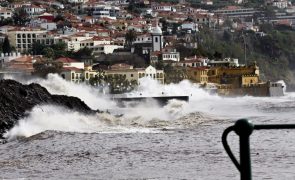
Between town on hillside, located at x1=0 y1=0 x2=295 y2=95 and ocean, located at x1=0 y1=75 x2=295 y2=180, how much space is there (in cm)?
4260

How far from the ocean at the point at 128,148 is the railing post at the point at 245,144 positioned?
11.3 meters

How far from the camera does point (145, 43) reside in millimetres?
115938

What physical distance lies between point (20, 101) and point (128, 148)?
12003 millimetres

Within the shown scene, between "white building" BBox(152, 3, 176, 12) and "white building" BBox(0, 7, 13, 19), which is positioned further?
"white building" BBox(152, 3, 176, 12)

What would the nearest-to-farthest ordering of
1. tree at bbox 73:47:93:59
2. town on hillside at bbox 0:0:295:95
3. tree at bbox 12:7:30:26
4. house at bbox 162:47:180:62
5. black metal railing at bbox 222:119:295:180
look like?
black metal railing at bbox 222:119:295:180 → town on hillside at bbox 0:0:295:95 → tree at bbox 73:47:93:59 → house at bbox 162:47:180:62 → tree at bbox 12:7:30:26

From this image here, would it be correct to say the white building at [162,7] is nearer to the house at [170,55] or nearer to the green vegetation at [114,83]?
the house at [170,55]

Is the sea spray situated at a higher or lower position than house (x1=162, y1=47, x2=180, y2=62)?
lower

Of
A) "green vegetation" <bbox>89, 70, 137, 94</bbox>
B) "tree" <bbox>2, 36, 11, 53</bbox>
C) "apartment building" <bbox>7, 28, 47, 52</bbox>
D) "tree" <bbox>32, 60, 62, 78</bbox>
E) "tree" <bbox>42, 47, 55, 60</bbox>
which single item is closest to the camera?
"tree" <bbox>32, 60, 62, 78</bbox>

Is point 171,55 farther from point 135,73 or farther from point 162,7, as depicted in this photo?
point 162,7

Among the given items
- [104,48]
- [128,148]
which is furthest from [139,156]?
[104,48]

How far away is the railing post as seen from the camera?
179 inches

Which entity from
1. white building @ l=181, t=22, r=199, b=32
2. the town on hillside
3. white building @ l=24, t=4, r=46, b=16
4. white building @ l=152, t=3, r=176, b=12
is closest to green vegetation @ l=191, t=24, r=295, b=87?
the town on hillside

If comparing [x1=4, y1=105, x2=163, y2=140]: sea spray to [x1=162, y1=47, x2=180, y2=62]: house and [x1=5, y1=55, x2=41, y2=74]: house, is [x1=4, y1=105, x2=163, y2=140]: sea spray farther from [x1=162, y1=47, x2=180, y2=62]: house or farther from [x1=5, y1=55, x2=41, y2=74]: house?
[x1=162, y1=47, x2=180, y2=62]: house

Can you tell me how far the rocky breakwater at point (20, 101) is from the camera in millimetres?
31211
